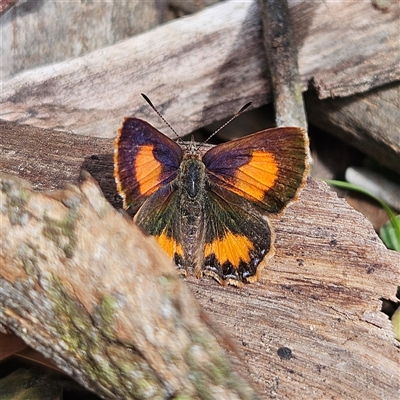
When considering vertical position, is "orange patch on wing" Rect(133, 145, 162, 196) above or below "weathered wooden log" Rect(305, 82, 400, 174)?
above

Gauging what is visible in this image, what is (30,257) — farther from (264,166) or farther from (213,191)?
(264,166)

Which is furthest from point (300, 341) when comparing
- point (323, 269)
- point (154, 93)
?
point (154, 93)

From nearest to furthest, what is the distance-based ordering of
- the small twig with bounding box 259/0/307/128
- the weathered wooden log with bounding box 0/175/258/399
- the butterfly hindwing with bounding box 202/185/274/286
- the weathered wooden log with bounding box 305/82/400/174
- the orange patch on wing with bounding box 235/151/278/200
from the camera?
the weathered wooden log with bounding box 0/175/258/399, the butterfly hindwing with bounding box 202/185/274/286, the orange patch on wing with bounding box 235/151/278/200, the small twig with bounding box 259/0/307/128, the weathered wooden log with bounding box 305/82/400/174

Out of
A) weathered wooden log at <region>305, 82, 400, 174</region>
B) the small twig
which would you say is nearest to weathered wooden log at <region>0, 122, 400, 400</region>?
the small twig

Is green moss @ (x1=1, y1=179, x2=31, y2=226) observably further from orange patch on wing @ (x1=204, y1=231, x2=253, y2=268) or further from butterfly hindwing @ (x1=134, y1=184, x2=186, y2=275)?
orange patch on wing @ (x1=204, y1=231, x2=253, y2=268)

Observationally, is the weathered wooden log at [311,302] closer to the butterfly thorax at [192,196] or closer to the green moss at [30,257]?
the green moss at [30,257]

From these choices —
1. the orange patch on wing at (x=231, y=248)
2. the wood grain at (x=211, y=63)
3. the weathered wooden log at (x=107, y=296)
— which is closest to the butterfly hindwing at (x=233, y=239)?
the orange patch on wing at (x=231, y=248)

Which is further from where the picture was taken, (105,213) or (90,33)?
(90,33)

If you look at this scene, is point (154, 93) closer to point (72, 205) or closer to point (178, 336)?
point (72, 205)
